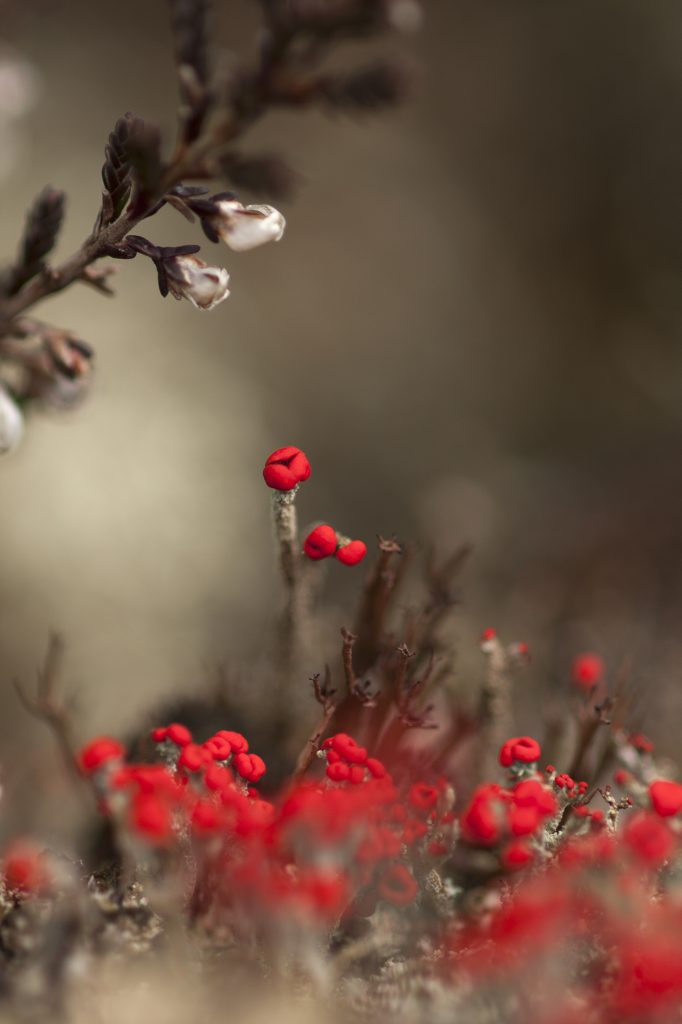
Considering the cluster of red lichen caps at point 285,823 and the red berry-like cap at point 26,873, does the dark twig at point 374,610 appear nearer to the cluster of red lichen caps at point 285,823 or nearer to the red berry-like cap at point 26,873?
the cluster of red lichen caps at point 285,823

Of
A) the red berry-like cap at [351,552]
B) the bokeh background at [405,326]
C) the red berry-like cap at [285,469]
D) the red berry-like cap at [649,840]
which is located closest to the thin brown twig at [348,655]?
the red berry-like cap at [351,552]

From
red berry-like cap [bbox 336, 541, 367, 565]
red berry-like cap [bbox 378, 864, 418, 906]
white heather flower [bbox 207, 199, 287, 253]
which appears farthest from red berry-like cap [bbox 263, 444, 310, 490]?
red berry-like cap [bbox 378, 864, 418, 906]

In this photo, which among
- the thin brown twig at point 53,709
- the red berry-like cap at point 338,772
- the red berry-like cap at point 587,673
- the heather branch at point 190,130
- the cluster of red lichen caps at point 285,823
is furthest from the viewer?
the red berry-like cap at point 587,673

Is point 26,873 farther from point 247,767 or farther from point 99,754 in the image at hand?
point 247,767

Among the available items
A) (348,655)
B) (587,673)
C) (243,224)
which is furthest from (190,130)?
(587,673)

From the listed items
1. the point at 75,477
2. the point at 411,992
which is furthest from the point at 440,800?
the point at 75,477

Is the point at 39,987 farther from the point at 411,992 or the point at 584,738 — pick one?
the point at 584,738

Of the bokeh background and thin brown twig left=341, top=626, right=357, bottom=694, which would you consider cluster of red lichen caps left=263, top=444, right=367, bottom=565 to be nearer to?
thin brown twig left=341, top=626, right=357, bottom=694
